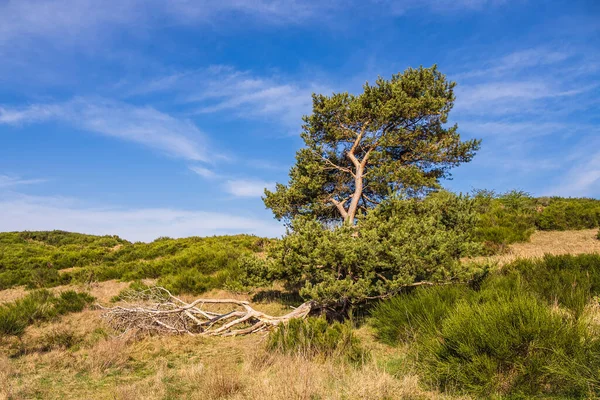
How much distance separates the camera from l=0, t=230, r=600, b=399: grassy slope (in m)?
4.34

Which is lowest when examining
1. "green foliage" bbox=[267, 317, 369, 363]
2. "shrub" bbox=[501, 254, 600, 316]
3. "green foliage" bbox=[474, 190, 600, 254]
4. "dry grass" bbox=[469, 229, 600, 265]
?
"green foliage" bbox=[267, 317, 369, 363]

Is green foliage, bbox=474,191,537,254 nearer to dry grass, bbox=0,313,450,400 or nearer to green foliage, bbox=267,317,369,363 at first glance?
green foliage, bbox=267,317,369,363

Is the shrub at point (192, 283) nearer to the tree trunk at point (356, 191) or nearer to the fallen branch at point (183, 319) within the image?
the fallen branch at point (183, 319)

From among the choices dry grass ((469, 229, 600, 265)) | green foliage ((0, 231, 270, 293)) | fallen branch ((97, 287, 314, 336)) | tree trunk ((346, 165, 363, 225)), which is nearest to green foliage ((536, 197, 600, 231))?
dry grass ((469, 229, 600, 265))

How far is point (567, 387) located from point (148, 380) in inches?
221

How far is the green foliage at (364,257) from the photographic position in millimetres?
8188

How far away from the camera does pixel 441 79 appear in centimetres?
1363

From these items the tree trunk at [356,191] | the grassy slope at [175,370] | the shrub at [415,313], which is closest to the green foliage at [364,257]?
the shrub at [415,313]

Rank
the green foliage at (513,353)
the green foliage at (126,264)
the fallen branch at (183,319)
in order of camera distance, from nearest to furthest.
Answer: the green foliage at (513,353)
the fallen branch at (183,319)
the green foliage at (126,264)

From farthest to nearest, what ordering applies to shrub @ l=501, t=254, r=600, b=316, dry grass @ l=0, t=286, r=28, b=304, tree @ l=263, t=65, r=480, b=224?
dry grass @ l=0, t=286, r=28, b=304
tree @ l=263, t=65, r=480, b=224
shrub @ l=501, t=254, r=600, b=316

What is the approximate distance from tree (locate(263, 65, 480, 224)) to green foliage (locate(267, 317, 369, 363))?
6050 millimetres

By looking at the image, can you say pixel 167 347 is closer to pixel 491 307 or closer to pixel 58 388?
pixel 58 388

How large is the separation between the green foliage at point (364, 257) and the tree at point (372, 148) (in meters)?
3.71

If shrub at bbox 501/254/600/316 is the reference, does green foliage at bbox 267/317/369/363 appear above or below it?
below
